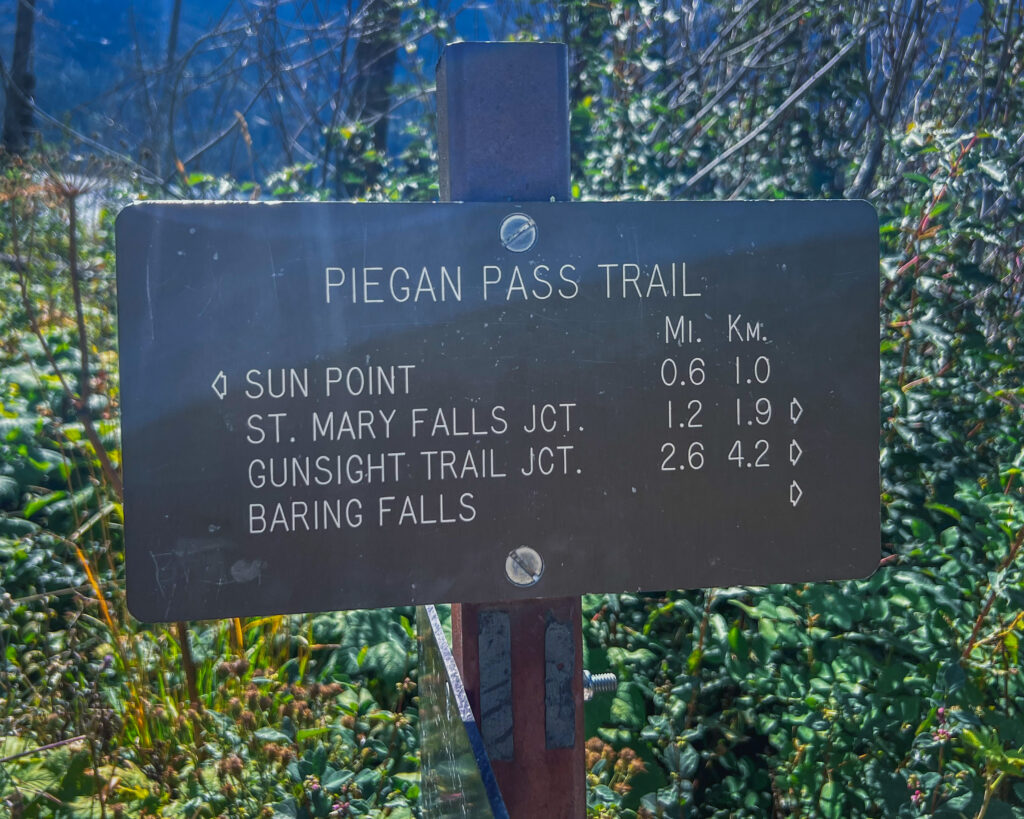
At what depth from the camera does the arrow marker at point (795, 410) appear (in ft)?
4.43

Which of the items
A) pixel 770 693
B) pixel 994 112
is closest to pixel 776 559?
pixel 770 693

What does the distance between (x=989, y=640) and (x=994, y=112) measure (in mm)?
2592

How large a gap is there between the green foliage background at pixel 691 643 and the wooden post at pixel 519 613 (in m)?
0.52

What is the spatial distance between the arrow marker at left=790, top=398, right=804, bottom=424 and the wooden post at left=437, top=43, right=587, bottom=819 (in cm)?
42

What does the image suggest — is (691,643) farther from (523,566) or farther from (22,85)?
(22,85)

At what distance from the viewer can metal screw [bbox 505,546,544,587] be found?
51.8 inches

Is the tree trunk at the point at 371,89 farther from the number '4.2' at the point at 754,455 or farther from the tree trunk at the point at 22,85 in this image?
the tree trunk at the point at 22,85

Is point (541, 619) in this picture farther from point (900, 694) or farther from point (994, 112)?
point (994, 112)

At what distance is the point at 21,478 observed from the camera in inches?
129

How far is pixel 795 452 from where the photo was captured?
1.35 metres

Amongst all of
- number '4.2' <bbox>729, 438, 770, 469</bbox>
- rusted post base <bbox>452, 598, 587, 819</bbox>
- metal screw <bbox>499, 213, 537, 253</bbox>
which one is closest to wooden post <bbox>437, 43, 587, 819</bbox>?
rusted post base <bbox>452, 598, 587, 819</bbox>

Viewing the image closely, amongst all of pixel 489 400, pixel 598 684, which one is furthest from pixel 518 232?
pixel 598 684

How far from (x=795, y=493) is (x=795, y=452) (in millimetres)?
57

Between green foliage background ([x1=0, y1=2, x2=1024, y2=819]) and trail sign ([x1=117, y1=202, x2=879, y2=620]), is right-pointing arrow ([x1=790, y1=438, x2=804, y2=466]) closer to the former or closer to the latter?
trail sign ([x1=117, y1=202, x2=879, y2=620])
